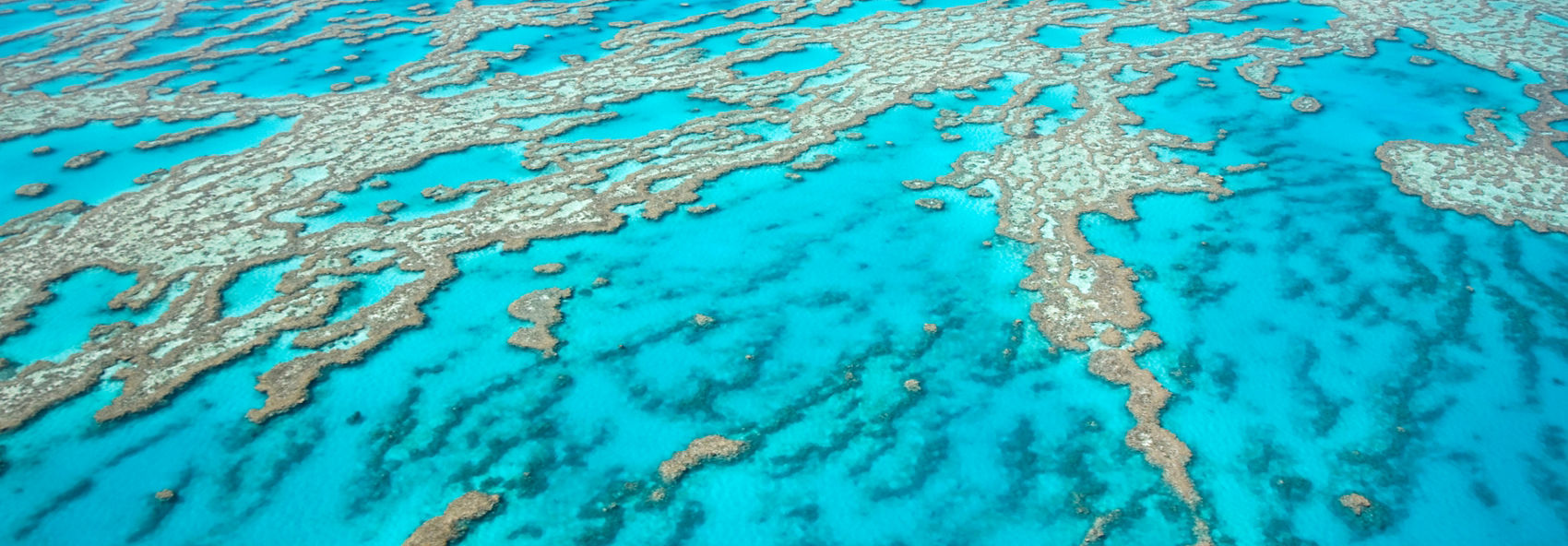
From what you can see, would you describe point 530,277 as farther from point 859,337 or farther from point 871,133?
point 871,133

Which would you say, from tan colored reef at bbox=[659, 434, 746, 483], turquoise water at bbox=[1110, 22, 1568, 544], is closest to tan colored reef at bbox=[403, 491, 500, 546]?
tan colored reef at bbox=[659, 434, 746, 483]

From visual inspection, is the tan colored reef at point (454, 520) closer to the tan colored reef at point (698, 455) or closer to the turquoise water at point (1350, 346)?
the tan colored reef at point (698, 455)

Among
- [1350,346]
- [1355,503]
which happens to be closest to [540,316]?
[1355,503]

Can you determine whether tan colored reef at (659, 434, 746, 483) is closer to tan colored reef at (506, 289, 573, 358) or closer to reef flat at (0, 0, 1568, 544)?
reef flat at (0, 0, 1568, 544)

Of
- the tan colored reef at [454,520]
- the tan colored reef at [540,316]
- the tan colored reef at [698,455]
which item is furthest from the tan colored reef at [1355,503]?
the tan colored reef at [540,316]

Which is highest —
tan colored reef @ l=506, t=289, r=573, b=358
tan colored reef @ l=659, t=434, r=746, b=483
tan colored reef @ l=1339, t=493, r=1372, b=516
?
tan colored reef @ l=506, t=289, r=573, b=358

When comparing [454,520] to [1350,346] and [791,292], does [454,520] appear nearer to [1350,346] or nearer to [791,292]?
[791,292]

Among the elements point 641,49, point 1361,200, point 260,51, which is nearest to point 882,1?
point 641,49
